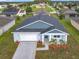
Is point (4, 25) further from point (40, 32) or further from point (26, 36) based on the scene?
point (40, 32)

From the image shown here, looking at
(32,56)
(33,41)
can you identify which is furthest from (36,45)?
(32,56)

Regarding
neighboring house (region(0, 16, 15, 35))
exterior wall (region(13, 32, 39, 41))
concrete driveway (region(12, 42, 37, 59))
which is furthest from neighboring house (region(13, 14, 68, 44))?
neighboring house (region(0, 16, 15, 35))

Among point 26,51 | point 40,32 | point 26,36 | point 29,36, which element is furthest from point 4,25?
point 26,51

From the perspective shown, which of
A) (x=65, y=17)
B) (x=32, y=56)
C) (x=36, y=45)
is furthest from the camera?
(x=65, y=17)

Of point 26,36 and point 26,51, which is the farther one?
point 26,36

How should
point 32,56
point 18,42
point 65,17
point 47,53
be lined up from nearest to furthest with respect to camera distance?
point 32,56, point 47,53, point 18,42, point 65,17

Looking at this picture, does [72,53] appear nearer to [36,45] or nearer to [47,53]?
[47,53]

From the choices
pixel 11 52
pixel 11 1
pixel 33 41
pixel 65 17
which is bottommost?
pixel 11 1

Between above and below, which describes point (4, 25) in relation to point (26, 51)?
below
